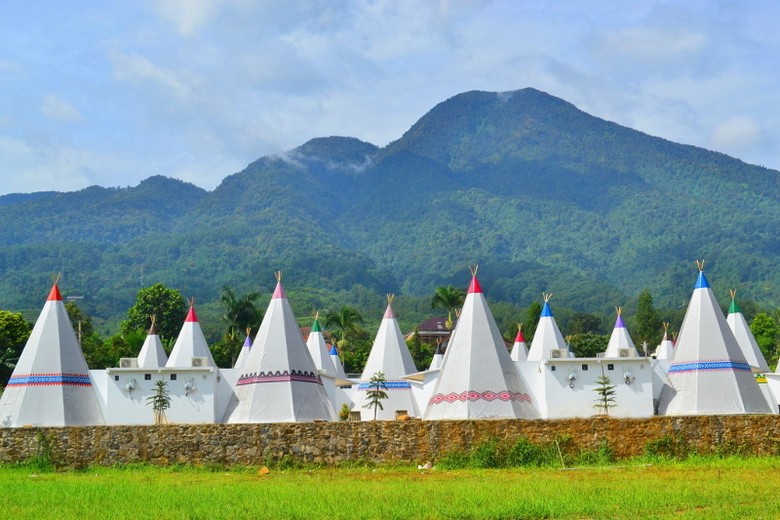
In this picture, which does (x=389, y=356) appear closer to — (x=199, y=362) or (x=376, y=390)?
(x=376, y=390)

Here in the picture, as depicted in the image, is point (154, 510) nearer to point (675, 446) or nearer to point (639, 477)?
point (639, 477)

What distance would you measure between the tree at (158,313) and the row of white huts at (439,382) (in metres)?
37.0

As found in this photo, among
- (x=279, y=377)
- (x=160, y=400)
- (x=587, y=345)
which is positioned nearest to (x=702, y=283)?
(x=279, y=377)

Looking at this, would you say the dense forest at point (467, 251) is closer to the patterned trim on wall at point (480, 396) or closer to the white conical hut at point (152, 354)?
the white conical hut at point (152, 354)

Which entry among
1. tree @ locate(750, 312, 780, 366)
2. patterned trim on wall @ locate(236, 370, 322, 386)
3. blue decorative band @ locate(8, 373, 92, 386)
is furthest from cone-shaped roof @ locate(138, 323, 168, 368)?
tree @ locate(750, 312, 780, 366)

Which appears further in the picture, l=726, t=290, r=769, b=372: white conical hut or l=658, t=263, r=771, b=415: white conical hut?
l=726, t=290, r=769, b=372: white conical hut

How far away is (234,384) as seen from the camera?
30672 millimetres

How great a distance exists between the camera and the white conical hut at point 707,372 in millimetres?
28406

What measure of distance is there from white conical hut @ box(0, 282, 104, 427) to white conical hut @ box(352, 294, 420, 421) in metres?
11.2

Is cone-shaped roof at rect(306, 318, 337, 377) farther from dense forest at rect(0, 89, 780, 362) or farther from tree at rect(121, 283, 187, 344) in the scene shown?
A: dense forest at rect(0, 89, 780, 362)

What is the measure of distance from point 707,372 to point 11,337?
1232 inches

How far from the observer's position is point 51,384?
88.8 feet

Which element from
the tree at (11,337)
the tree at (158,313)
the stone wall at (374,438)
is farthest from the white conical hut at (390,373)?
the tree at (158,313)

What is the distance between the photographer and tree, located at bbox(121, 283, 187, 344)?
6762 centimetres
